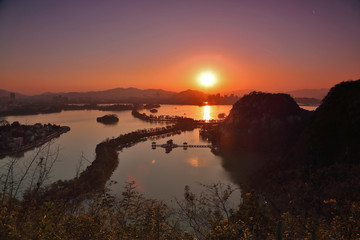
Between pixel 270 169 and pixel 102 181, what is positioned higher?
pixel 270 169

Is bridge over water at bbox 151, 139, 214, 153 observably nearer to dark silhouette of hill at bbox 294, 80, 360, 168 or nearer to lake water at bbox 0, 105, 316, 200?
lake water at bbox 0, 105, 316, 200

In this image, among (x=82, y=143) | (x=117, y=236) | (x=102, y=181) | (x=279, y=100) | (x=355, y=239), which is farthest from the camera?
(x=279, y=100)

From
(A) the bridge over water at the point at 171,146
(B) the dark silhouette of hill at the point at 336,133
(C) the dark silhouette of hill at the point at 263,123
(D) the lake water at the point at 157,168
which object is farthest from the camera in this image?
(C) the dark silhouette of hill at the point at 263,123

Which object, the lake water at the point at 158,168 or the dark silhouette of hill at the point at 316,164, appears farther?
the lake water at the point at 158,168

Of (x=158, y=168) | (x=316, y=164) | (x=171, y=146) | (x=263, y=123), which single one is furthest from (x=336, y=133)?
(x=171, y=146)

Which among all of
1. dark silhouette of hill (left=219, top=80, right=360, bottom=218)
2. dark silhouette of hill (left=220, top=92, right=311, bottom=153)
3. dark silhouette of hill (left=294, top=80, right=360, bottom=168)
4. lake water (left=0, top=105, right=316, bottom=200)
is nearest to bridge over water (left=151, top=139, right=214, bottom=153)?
lake water (left=0, top=105, right=316, bottom=200)

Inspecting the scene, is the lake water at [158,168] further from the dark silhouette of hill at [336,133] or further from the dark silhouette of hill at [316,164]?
the dark silhouette of hill at [336,133]

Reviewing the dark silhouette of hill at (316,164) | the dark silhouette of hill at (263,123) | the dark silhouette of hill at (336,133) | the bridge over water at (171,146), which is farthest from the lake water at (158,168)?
the dark silhouette of hill at (336,133)

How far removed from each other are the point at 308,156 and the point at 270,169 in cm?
387

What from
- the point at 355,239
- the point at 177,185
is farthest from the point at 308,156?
the point at 355,239

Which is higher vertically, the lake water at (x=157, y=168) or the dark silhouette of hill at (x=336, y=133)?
the dark silhouette of hill at (x=336, y=133)

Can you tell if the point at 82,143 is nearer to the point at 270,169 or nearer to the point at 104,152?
the point at 104,152

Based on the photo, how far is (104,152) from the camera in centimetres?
3269

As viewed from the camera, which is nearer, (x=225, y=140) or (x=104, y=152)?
(x=104, y=152)
